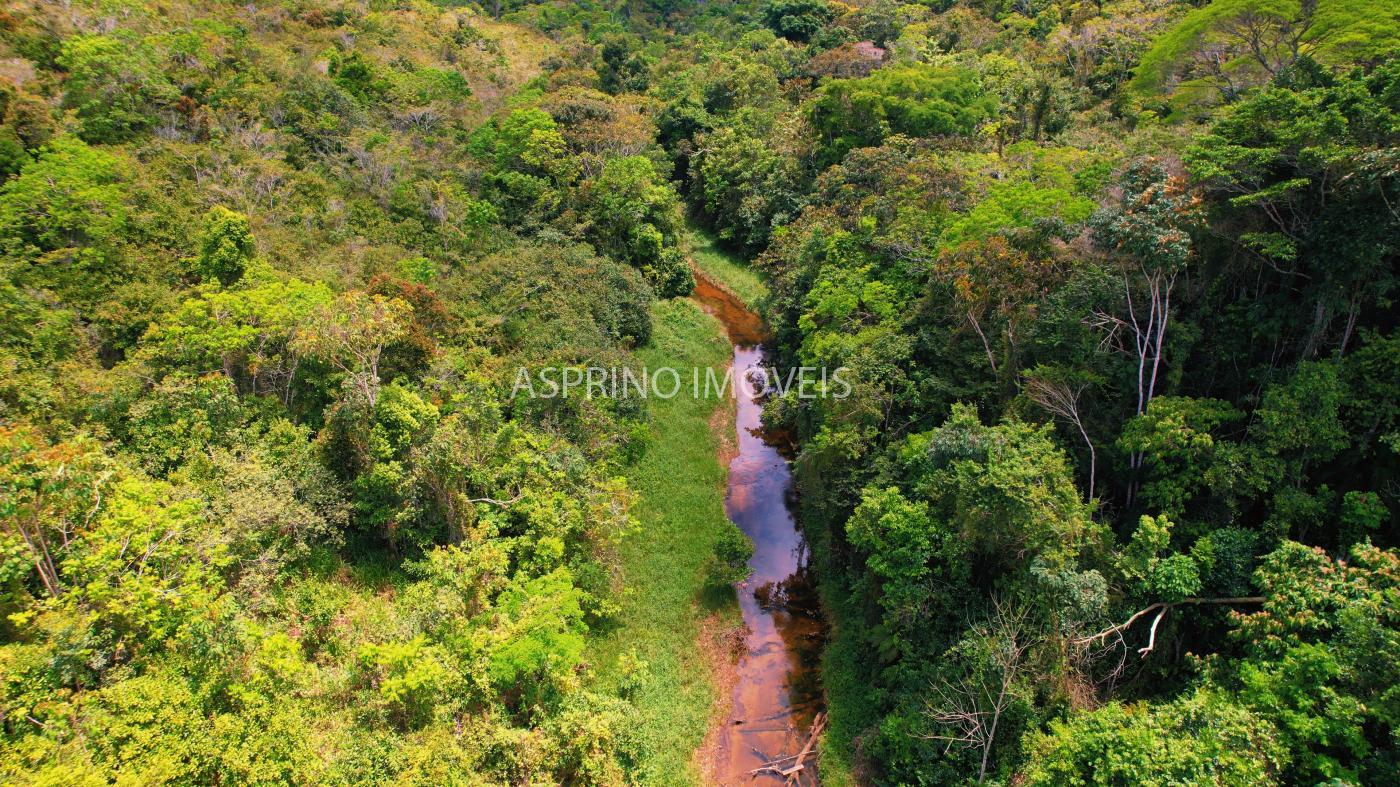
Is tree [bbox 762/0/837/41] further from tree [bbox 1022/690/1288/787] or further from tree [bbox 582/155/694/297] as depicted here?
tree [bbox 1022/690/1288/787]

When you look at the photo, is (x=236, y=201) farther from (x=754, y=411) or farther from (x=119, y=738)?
(x=754, y=411)

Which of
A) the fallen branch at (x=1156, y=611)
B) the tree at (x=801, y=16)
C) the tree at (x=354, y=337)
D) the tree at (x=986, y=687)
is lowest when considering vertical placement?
the tree at (x=986, y=687)

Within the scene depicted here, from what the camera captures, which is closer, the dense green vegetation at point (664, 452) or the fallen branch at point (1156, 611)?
the dense green vegetation at point (664, 452)

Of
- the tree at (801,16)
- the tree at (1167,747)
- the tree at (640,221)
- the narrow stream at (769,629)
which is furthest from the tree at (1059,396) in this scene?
the tree at (801,16)

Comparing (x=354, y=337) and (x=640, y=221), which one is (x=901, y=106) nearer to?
A: (x=640, y=221)

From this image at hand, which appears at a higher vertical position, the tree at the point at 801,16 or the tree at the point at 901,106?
the tree at the point at 801,16

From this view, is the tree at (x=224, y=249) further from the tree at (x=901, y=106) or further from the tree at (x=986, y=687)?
the tree at (x=901, y=106)
